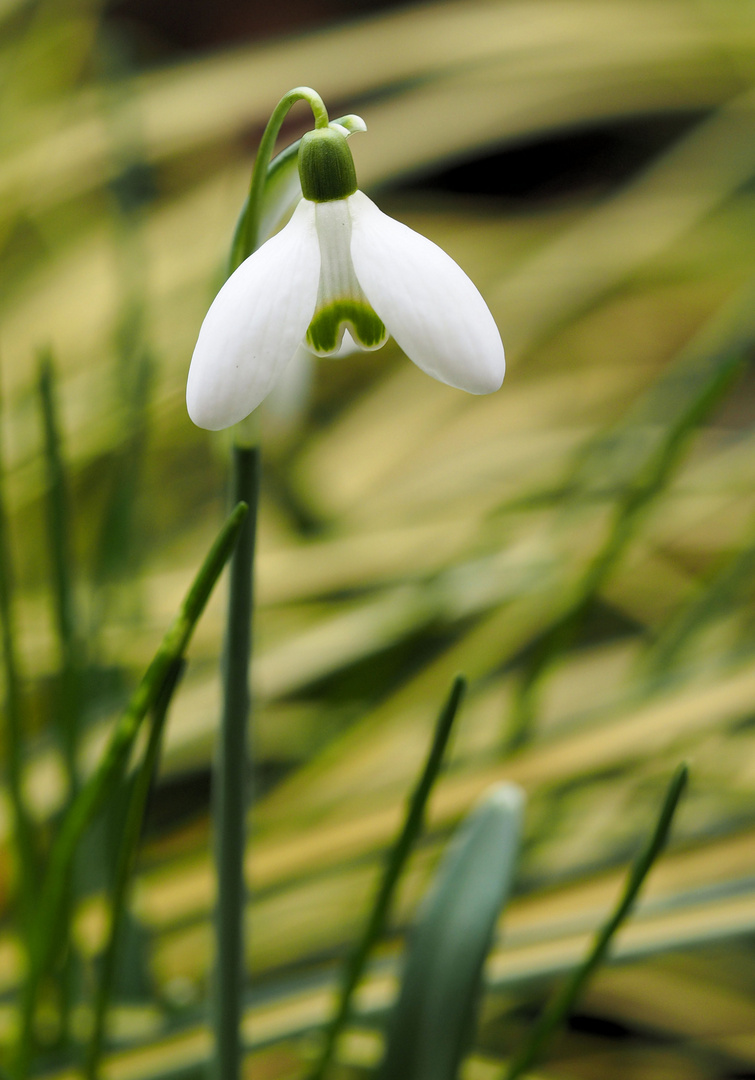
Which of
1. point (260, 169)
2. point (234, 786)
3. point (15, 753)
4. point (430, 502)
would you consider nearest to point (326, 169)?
point (260, 169)

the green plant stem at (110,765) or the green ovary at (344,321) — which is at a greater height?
the green ovary at (344,321)

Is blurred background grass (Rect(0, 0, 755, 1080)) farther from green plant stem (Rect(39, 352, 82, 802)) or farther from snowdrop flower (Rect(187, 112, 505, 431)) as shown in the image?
snowdrop flower (Rect(187, 112, 505, 431))

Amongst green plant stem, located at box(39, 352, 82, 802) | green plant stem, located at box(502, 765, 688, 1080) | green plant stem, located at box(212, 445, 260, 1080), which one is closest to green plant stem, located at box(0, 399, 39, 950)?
green plant stem, located at box(39, 352, 82, 802)

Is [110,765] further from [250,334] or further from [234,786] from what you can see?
[250,334]

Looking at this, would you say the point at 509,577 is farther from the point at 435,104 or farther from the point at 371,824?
the point at 435,104

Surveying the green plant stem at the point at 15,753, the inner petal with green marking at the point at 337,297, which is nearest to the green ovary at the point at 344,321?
the inner petal with green marking at the point at 337,297

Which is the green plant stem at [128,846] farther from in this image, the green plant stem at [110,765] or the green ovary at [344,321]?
the green ovary at [344,321]

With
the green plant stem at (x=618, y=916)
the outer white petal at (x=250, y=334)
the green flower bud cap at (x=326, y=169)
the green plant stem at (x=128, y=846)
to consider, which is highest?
the green flower bud cap at (x=326, y=169)

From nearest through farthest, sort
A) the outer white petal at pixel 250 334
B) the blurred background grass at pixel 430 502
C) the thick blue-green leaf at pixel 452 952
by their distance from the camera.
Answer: the outer white petal at pixel 250 334, the thick blue-green leaf at pixel 452 952, the blurred background grass at pixel 430 502
